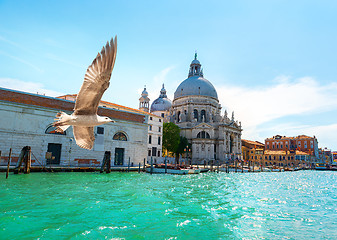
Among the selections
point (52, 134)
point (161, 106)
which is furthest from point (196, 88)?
point (52, 134)

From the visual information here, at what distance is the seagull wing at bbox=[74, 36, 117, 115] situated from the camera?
4.47m

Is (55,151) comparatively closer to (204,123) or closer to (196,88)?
(204,123)

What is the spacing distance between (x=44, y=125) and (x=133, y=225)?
17210 millimetres

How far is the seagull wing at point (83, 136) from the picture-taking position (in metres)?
6.13

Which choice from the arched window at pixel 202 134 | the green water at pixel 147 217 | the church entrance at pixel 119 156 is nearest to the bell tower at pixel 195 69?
the arched window at pixel 202 134

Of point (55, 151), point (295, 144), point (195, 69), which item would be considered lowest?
point (55, 151)

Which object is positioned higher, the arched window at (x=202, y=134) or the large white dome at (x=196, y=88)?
the large white dome at (x=196, y=88)

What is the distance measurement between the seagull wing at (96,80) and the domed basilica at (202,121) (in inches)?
1635

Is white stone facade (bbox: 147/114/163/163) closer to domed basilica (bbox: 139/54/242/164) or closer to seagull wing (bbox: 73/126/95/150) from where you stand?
domed basilica (bbox: 139/54/242/164)

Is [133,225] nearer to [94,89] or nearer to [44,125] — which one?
[94,89]

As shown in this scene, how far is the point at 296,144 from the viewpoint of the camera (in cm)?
6625

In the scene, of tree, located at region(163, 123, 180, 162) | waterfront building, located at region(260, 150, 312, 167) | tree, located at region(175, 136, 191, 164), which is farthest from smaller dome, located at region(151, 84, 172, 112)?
waterfront building, located at region(260, 150, 312, 167)

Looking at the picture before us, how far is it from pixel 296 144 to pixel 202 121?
34.6 metres

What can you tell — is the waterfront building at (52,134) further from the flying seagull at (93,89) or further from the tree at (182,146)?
the tree at (182,146)
